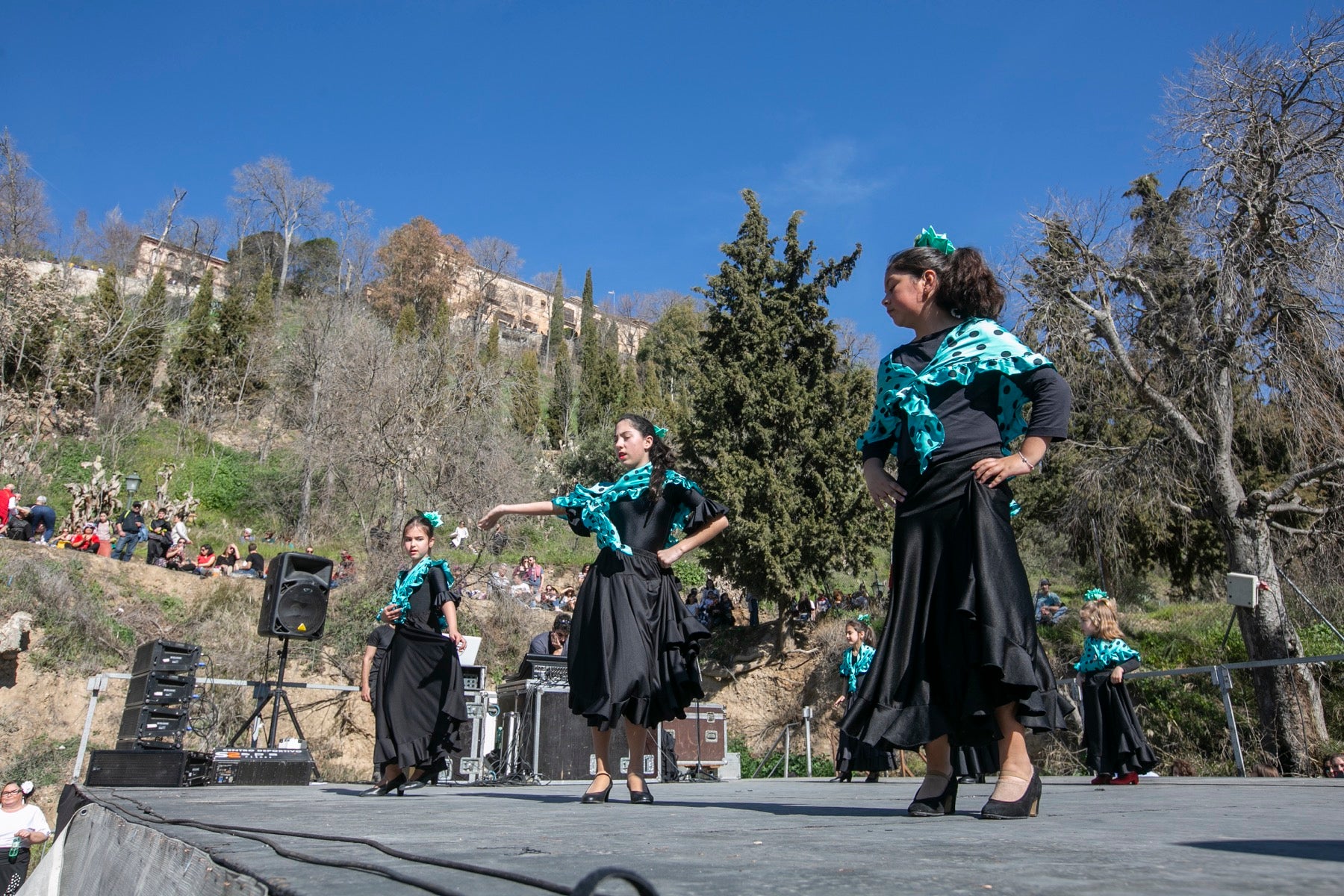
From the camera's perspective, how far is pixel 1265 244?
11617mm

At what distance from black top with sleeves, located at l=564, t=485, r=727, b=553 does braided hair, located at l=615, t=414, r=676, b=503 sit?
0.11 feet

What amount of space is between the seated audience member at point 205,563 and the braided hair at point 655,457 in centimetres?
1726

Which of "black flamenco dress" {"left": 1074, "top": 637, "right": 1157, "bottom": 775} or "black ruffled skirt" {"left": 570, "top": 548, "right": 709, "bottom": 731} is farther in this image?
"black flamenco dress" {"left": 1074, "top": 637, "right": 1157, "bottom": 775}

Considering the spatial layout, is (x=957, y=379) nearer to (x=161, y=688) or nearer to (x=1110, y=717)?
(x=1110, y=717)

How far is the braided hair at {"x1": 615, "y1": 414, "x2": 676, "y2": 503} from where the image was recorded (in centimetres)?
467

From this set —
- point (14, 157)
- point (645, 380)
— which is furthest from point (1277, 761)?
point (645, 380)

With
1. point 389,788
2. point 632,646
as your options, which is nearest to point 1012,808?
point 632,646

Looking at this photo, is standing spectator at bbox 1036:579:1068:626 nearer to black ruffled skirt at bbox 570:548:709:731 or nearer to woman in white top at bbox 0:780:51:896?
black ruffled skirt at bbox 570:548:709:731

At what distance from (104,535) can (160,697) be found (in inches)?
538

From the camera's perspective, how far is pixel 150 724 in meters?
8.23

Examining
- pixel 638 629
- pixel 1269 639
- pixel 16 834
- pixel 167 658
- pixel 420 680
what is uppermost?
pixel 1269 639

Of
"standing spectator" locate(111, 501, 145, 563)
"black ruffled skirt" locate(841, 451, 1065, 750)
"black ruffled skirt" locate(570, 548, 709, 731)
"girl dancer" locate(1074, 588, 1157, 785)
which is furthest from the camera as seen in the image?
"standing spectator" locate(111, 501, 145, 563)

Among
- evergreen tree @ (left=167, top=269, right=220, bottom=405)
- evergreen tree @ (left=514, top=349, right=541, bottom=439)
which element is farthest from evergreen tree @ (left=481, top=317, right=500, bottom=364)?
evergreen tree @ (left=167, top=269, right=220, bottom=405)

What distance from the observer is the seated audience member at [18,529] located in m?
18.2
